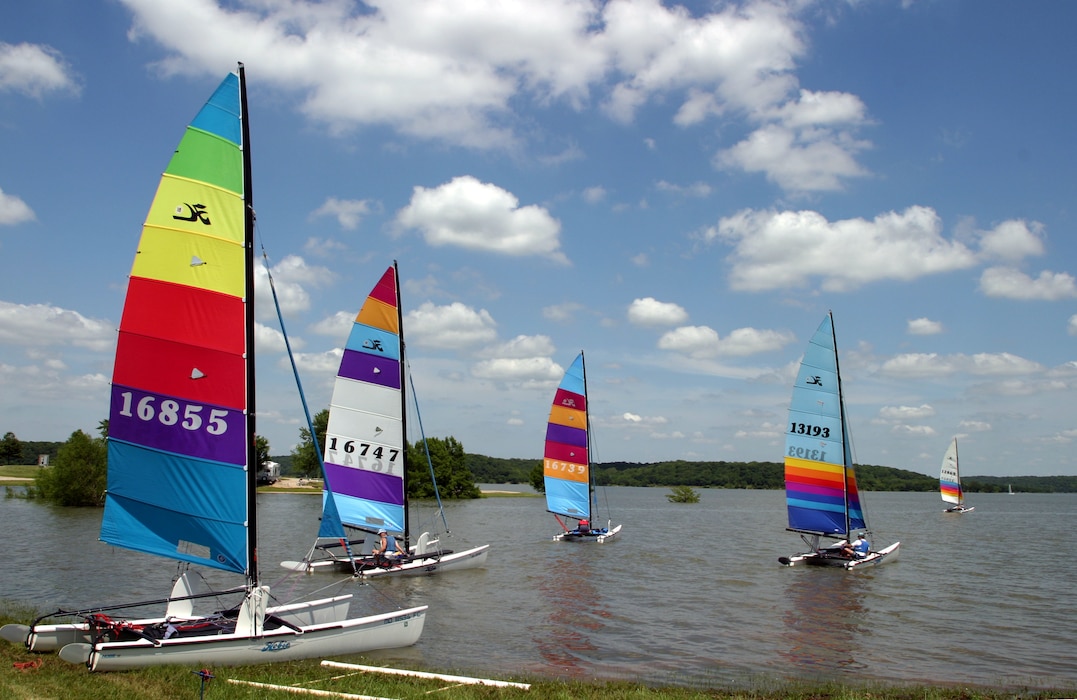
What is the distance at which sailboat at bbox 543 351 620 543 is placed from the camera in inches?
1638

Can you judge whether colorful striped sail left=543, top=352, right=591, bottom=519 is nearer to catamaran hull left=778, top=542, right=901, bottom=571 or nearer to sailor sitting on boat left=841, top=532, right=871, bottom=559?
catamaran hull left=778, top=542, right=901, bottom=571

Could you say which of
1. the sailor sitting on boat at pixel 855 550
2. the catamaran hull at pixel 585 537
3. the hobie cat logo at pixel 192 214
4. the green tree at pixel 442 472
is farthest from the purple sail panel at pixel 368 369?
the green tree at pixel 442 472

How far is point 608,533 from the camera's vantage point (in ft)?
138

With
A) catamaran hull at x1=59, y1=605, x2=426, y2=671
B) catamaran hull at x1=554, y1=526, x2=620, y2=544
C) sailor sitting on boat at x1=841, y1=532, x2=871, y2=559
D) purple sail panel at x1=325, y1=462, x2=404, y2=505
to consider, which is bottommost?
catamaran hull at x1=554, y1=526, x2=620, y2=544

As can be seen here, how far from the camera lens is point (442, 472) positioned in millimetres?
91438

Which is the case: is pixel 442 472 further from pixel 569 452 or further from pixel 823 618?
pixel 823 618

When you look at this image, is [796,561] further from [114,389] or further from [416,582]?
[114,389]

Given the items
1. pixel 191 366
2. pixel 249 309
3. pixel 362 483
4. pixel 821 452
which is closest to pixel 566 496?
pixel 821 452

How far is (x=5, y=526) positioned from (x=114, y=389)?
119 feet

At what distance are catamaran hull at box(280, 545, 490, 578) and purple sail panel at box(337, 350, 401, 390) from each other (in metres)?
6.29

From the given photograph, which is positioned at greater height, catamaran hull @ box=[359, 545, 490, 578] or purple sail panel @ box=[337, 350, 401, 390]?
purple sail panel @ box=[337, 350, 401, 390]

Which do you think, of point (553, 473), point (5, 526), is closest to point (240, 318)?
point (553, 473)

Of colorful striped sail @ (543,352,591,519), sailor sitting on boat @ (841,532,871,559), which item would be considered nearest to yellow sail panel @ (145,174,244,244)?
sailor sitting on boat @ (841,532,871,559)

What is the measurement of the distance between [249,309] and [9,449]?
6328 inches
